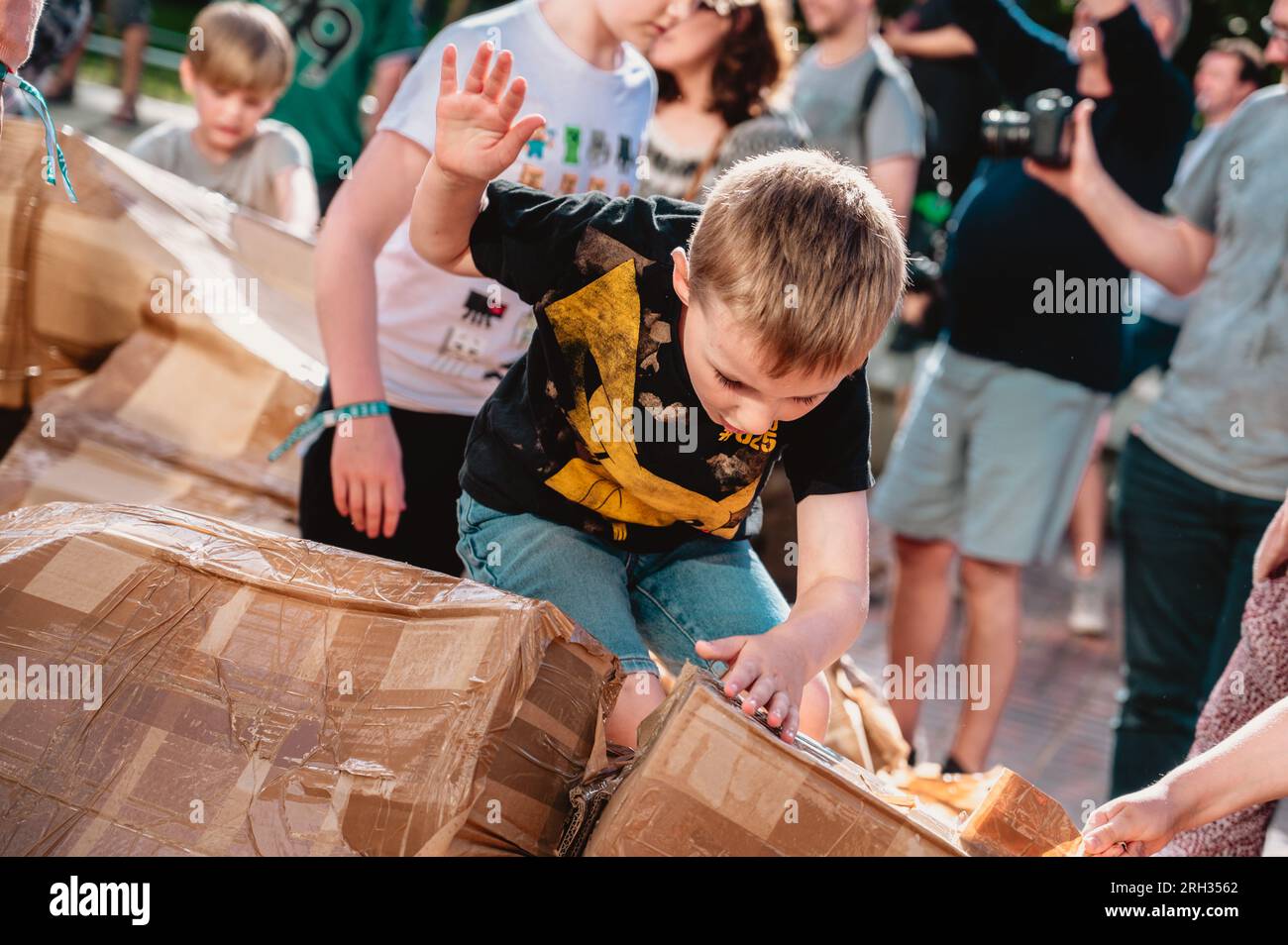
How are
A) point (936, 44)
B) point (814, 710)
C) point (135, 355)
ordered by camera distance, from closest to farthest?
point (814, 710) → point (135, 355) → point (936, 44)

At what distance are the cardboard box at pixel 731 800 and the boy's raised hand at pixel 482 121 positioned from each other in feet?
2.48

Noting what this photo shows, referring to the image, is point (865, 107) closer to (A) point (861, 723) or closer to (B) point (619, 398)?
(A) point (861, 723)

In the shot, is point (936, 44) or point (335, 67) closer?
point (335, 67)

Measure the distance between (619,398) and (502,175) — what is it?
0.70 meters

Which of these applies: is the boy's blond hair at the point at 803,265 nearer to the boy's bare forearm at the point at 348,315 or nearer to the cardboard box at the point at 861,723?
the boy's bare forearm at the point at 348,315

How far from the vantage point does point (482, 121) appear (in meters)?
1.85

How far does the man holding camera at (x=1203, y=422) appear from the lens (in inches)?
114

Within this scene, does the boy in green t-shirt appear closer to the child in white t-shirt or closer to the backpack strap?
the backpack strap

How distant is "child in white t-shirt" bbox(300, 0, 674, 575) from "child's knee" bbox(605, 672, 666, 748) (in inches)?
26.3

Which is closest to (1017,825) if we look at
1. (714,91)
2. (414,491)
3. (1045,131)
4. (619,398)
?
(619,398)

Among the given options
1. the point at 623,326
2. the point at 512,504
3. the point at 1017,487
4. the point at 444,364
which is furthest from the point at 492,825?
the point at 1017,487

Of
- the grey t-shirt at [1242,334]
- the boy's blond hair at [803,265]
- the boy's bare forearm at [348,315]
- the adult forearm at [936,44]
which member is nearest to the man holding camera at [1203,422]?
the grey t-shirt at [1242,334]

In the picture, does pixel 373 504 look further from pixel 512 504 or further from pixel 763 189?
pixel 763 189
